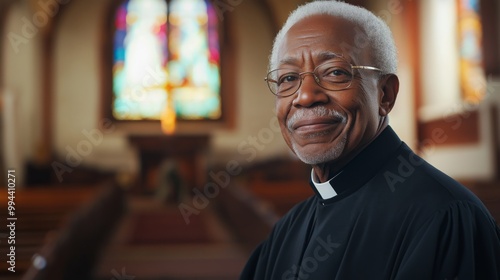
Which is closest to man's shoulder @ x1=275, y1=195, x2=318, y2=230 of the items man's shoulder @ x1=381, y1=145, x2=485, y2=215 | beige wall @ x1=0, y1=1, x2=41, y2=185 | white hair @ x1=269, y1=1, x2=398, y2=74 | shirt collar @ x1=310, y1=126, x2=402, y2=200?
shirt collar @ x1=310, y1=126, x2=402, y2=200

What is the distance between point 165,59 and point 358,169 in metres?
13.1

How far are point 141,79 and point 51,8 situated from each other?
2.37m

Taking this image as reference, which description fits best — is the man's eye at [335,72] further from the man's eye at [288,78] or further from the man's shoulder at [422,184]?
the man's shoulder at [422,184]

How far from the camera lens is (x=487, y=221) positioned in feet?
3.95

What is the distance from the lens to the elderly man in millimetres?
1179

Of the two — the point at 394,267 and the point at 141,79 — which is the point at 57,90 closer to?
the point at 141,79

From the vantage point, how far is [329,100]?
1.37 meters

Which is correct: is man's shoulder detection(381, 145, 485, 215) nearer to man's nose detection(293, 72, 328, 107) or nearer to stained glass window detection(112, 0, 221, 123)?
man's nose detection(293, 72, 328, 107)

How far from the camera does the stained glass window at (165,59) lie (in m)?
14.0

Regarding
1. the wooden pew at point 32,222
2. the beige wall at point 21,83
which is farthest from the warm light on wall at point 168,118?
the wooden pew at point 32,222

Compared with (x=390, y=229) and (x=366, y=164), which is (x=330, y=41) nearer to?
(x=366, y=164)

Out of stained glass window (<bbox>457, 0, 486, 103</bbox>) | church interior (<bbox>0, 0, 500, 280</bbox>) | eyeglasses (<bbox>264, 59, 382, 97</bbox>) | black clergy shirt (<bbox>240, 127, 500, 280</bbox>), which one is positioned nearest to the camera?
black clergy shirt (<bbox>240, 127, 500, 280</bbox>)

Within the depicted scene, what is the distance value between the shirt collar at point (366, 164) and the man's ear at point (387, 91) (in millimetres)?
49

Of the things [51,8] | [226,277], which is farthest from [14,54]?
[226,277]
